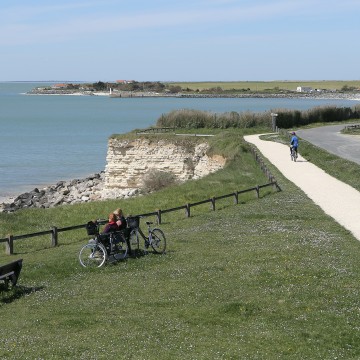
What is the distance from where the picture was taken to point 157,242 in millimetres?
18344

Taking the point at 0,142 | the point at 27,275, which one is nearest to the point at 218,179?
the point at 27,275

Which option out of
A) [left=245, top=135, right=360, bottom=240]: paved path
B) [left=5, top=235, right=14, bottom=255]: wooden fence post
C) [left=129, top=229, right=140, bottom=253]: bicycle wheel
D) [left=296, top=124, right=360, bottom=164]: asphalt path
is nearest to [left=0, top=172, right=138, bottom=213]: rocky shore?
[left=245, top=135, right=360, bottom=240]: paved path

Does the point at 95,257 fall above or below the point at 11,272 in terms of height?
below

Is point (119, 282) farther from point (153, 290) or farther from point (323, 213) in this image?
point (323, 213)

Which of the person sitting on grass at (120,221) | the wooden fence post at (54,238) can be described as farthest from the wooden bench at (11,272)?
the wooden fence post at (54,238)

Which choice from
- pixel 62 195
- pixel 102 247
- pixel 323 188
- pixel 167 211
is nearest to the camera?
pixel 102 247

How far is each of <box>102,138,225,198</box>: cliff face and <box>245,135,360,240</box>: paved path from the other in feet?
17.9

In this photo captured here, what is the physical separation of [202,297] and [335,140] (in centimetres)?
4176

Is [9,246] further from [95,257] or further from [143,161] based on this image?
[143,161]

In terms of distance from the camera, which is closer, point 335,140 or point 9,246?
point 9,246

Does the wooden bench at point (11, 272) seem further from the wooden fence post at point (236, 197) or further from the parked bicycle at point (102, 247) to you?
the wooden fence post at point (236, 197)

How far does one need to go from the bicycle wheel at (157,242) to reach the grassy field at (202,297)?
31cm

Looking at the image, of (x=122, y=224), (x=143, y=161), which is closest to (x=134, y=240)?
(x=122, y=224)

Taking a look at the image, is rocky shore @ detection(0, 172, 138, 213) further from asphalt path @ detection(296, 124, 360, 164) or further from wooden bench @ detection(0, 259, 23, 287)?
wooden bench @ detection(0, 259, 23, 287)
